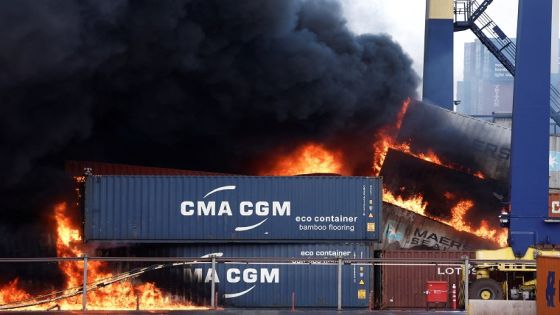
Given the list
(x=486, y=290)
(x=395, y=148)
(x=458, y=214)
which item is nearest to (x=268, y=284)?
(x=486, y=290)

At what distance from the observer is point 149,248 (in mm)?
26812

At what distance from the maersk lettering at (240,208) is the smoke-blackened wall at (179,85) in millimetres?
5498

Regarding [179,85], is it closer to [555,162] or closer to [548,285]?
[548,285]

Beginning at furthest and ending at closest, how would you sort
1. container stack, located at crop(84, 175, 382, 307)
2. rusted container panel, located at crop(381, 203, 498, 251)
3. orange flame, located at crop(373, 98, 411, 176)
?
orange flame, located at crop(373, 98, 411, 176), rusted container panel, located at crop(381, 203, 498, 251), container stack, located at crop(84, 175, 382, 307)

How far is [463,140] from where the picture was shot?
122 ft

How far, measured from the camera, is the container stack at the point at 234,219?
26125 mm

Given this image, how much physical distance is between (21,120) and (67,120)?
185 cm

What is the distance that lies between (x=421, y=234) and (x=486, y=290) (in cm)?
970

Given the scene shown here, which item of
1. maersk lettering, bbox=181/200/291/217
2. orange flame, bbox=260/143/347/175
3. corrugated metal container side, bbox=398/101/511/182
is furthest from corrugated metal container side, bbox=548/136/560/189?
maersk lettering, bbox=181/200/291/217

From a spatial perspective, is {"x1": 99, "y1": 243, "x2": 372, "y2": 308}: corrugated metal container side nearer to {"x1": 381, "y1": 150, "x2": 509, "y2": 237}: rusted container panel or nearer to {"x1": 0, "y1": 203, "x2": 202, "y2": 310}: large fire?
{"x1": 0, "y1": 203, "x2": 202, "y2": 310}: large fire

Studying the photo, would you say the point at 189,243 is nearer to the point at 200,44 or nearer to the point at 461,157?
the point at 200,44

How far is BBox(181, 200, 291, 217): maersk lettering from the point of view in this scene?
26422mm

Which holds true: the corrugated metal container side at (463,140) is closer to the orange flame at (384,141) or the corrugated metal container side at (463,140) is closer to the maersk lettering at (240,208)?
the orange flame at (384,141)

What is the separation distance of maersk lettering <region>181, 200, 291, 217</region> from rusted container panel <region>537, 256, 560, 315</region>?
10.9 m
